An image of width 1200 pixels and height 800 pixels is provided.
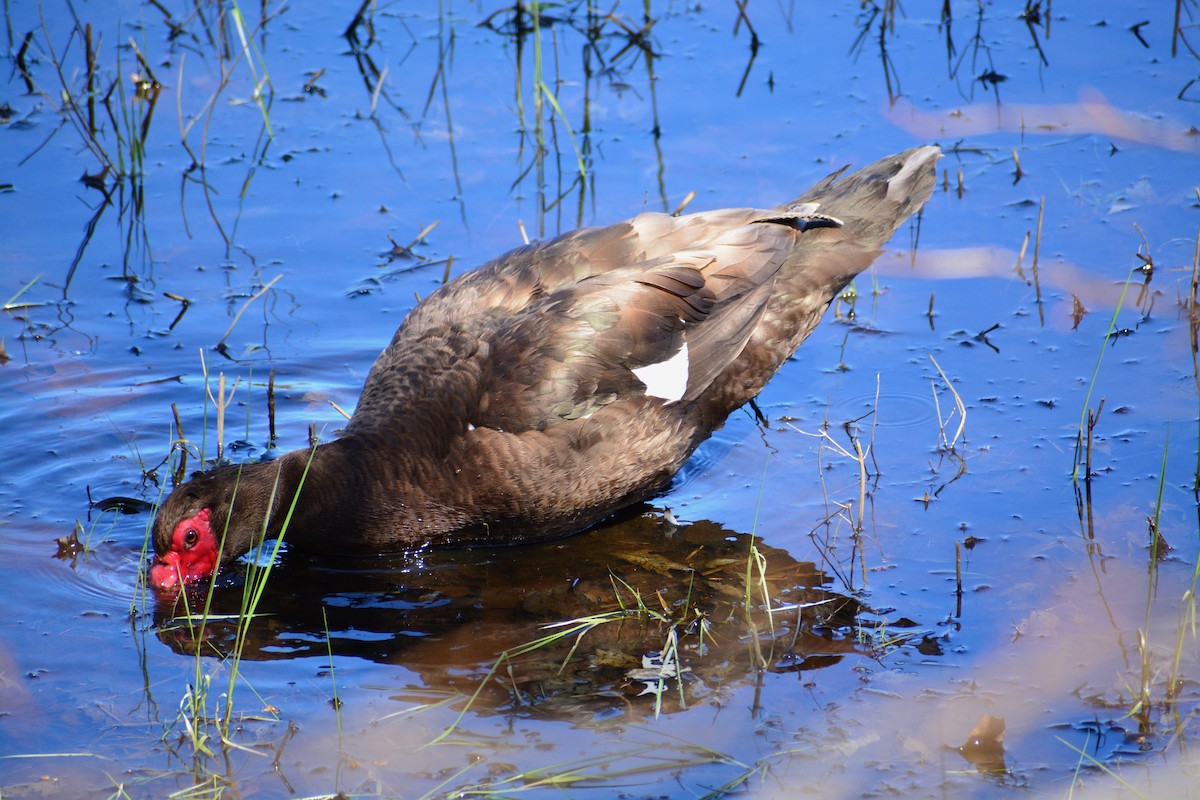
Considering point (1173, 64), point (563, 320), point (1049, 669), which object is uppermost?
point (1173, 64)

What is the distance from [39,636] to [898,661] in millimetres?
3102

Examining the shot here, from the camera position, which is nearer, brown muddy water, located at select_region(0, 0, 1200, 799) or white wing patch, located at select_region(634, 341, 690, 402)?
brown muddy water, located at select_region(0, 0, 1200, 799)

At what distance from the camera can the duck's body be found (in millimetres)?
5543

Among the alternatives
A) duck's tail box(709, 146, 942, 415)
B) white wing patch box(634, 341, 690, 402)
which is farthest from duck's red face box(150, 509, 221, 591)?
duck's tail box(709, 146, 942, 415)

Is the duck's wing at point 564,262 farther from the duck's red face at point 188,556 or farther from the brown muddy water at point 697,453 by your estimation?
the duck's red face at point 188,556

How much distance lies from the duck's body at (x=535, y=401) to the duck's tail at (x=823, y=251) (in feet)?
0.06

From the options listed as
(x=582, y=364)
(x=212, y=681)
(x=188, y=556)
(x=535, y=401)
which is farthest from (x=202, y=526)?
(x=582, y=364)

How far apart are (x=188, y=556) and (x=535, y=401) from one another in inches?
59.5

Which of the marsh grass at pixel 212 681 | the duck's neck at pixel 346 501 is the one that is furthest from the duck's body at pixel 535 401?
the marsh grass at pixel 212 681

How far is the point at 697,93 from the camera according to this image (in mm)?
8656

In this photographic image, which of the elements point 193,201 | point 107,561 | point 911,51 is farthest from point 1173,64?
point 107,561

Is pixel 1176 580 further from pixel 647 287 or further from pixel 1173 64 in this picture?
pixel 1173 64

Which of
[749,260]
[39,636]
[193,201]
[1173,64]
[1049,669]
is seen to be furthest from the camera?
[1173,64]

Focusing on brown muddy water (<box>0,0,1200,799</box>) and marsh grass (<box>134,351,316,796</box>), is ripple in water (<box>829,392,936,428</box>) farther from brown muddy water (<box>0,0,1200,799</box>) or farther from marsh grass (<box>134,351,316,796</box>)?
marsh grass (<box>134,351,316,796</box>)
